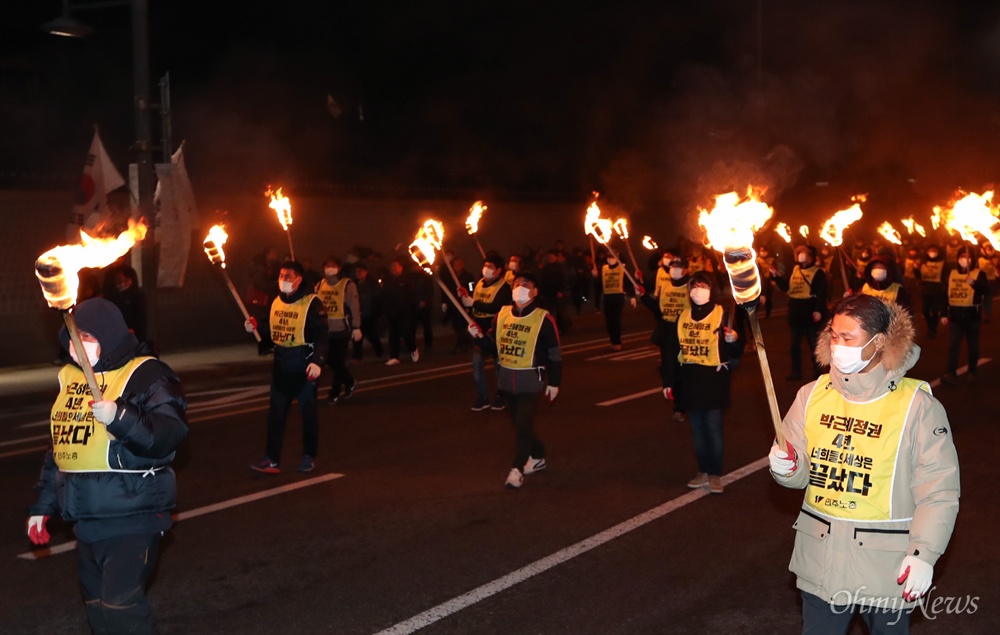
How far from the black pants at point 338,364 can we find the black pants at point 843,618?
10.1 meters

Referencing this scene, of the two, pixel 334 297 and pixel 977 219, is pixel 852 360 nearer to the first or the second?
pixel 977 219

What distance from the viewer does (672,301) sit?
12609mm

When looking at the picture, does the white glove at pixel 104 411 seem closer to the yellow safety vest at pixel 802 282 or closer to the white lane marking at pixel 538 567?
the white lane marking at pixel 538 567

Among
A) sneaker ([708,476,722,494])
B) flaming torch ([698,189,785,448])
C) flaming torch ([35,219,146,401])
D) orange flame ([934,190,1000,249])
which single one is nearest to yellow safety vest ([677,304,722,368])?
sneaker ([708,476,722,494])

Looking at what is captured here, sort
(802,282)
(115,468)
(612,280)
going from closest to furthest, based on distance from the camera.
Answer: (115,468) < (802,282) < (612,280)

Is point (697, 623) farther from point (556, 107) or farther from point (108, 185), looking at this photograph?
point (556, 107)

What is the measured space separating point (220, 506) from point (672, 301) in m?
5.93

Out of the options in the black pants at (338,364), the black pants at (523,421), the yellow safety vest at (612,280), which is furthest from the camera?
the yellow safety vest at (612,280)

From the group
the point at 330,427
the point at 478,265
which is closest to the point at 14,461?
the point at 330,427

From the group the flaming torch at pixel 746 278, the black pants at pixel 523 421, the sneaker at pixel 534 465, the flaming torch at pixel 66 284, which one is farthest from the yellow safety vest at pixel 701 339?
the flaming torch at pixel 66 284

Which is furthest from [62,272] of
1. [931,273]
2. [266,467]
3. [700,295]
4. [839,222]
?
[931,273]

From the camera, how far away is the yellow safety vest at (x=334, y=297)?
47.0 ft

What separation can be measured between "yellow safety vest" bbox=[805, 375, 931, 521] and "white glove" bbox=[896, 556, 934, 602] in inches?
9.9

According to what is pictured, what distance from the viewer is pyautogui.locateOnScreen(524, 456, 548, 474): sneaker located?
946 cm
